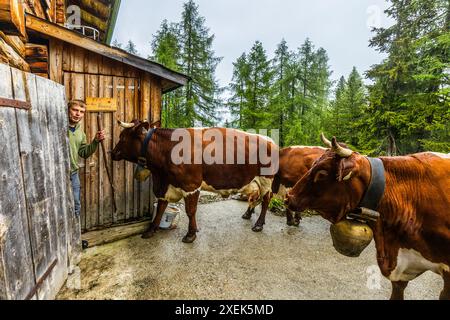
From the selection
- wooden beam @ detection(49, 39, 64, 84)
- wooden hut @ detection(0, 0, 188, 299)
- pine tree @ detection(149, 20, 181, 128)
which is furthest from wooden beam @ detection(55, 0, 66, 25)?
pine tree @ detection(149, 20, 181, 128)

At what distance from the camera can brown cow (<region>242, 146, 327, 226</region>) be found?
3.73 m

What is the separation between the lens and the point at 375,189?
1570mm

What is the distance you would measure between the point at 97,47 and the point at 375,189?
154 inches

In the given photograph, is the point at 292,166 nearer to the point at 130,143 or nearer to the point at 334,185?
the point at 334,185

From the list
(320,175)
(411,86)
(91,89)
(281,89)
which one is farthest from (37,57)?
(281,89)

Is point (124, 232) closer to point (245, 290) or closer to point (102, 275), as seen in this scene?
point (102, 275)

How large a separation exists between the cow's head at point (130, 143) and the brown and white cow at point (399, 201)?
8.76 ft

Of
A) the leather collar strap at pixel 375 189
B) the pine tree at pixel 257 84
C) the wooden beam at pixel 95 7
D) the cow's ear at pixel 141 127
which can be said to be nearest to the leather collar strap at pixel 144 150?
the cow's ear at pixel 141 127

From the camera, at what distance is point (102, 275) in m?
2.69

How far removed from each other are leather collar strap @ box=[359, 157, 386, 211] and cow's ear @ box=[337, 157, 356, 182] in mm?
174

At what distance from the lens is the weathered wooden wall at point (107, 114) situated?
322 cm

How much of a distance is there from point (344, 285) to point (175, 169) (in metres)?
2.86

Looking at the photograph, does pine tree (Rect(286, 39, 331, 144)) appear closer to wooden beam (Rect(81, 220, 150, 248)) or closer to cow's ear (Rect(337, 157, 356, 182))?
wooden beam (Rect(81, 220, 150, 248))

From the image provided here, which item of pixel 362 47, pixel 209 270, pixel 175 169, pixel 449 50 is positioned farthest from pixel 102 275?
pixel 362 47
